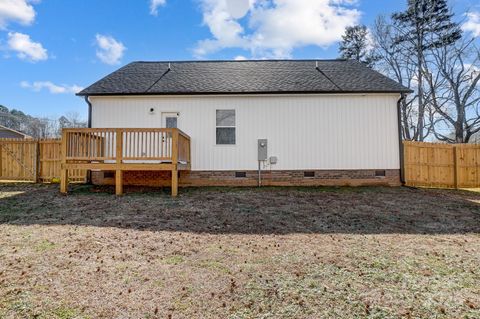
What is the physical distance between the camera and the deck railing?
7312mm

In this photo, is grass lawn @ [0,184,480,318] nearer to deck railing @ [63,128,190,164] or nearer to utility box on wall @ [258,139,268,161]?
deck railing @ [63,128,190,164]

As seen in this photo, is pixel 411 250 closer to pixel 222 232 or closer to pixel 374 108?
pixel 222 232

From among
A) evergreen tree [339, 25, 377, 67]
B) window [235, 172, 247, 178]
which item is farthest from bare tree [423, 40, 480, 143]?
window [235, 172, 247, 178]

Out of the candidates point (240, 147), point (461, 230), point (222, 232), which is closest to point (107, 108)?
point (240, 147)

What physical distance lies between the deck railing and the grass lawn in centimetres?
124

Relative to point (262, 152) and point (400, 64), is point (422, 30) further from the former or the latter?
point (262, 152)

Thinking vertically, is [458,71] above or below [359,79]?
above

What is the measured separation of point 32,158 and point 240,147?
765cm

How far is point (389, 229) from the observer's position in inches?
194

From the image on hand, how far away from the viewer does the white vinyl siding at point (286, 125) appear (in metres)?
9.30

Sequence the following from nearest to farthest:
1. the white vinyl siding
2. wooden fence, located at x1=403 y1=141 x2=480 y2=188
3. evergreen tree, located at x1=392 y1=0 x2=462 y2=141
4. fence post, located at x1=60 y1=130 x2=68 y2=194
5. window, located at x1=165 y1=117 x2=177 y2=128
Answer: fence post, located at x1=60 y1=130 x2=68 y2=194 < the white vinyl siding < window, located at x1=165 y1=117 x2=177 y2=128 < wooden fence, located at x1=403 y1=141 x2=480 y2=188 < evergreen tree, located at x1=392 y1=0 x2=462 y2=141

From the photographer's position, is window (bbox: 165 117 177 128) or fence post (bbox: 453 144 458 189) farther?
fence post (bbox: 453 144 458 189)

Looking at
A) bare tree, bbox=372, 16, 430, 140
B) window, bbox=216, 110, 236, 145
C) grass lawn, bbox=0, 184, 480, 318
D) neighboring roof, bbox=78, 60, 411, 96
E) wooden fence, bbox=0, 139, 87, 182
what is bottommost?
grass lawn, bbox=0, 184, 480, 318

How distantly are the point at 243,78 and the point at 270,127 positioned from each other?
231cm
